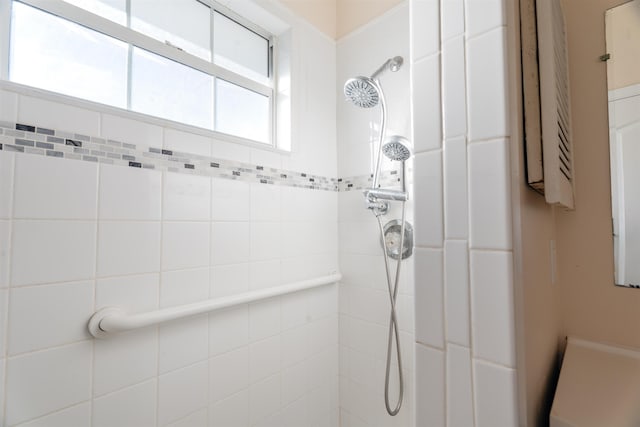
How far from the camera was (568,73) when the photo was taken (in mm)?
767

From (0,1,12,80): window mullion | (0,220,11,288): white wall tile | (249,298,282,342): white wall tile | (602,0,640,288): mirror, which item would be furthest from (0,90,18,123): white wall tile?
(602,0,640,288): mirror

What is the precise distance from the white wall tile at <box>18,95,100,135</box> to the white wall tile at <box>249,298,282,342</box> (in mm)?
828

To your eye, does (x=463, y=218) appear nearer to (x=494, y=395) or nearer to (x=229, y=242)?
(x=494, y=395)

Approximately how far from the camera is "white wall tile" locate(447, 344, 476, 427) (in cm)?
39

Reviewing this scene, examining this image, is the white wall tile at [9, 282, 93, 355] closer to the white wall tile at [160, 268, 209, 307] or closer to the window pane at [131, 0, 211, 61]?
the white wall tile at [160, 268, 209, 307]

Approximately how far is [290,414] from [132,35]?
1704mm

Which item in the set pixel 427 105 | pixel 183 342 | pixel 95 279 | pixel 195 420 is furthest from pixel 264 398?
pixel 427 105

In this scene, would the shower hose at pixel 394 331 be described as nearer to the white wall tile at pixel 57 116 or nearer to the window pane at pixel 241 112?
the window pane at pixel 241 112

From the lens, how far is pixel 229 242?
1071mm

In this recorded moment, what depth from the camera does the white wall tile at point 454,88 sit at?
0.41m

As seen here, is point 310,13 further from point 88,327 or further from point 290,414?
point 290,414

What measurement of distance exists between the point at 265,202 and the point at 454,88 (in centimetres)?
91

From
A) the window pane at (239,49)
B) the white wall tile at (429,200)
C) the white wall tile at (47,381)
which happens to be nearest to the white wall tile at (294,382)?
the white wall tile at (47,381)

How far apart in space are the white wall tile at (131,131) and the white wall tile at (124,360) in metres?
0.60
